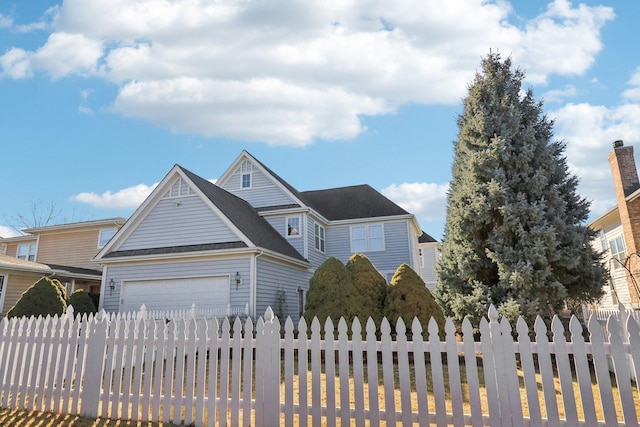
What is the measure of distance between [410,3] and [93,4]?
7392 mm

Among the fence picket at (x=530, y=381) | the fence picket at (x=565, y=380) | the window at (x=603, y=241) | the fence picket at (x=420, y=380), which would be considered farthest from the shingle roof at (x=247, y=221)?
the window at (x=603, y=241)

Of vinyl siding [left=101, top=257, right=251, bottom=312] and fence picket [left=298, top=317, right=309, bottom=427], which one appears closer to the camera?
fence picket [left=298, top=317, right=309, bottom=427]

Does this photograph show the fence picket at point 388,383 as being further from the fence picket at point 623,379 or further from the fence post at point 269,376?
the fence picket at point 623,379

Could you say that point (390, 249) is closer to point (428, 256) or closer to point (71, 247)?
point (428, 256)

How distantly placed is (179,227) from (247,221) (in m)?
2.87

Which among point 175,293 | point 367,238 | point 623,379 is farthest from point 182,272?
point 623,379

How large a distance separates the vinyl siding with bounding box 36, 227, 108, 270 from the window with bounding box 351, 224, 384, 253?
1643 cm

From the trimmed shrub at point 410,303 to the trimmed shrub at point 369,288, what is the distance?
0.33 meters

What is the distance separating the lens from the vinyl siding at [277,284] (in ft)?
47.3

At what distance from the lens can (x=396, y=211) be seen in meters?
21.4

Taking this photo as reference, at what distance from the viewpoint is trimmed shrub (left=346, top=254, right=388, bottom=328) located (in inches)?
A: 419

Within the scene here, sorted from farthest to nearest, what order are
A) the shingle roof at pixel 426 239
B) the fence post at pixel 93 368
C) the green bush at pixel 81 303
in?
the shingle roof at pixel 426 239 < the green bush at pixel 81 303 < the fence post at pixel 93 368

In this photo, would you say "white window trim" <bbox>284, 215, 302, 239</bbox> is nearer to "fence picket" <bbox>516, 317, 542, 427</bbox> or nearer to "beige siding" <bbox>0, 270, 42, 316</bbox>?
"beige siding" <bbox>0, 270, 42, 316</bbox>

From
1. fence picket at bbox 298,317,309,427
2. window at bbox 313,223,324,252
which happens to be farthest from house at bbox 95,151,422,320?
fence picket at bbox 298,317,309,427
